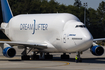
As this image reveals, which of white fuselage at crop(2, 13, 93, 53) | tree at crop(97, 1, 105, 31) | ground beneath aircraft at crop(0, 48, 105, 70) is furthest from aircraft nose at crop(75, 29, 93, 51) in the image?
tree at crop(97, 1, 105, 31)

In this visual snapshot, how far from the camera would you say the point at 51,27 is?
36719 millimetres

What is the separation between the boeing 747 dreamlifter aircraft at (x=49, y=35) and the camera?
33.4 metres

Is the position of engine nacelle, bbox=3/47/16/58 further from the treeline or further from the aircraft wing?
the treeline

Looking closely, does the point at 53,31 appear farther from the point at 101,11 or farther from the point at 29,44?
the point at 101,11

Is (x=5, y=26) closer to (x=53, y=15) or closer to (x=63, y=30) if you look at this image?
(x=53, y=15)

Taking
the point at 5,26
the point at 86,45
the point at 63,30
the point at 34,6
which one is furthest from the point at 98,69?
the point at 34,6

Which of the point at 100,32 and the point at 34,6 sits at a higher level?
the point at 34,6

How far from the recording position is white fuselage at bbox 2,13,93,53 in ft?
109

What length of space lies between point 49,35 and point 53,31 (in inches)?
34.1

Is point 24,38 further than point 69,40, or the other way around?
point 24,38

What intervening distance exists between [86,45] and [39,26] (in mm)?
8117

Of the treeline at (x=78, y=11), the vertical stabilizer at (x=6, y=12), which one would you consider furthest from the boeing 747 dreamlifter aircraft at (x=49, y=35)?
the treeline at (x=78, y=11)

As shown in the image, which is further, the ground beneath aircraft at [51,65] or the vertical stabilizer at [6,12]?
the vertical stabilizer at [6,12]

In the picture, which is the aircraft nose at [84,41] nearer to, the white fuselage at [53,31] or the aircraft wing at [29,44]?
the white fuselage at [53,31]
